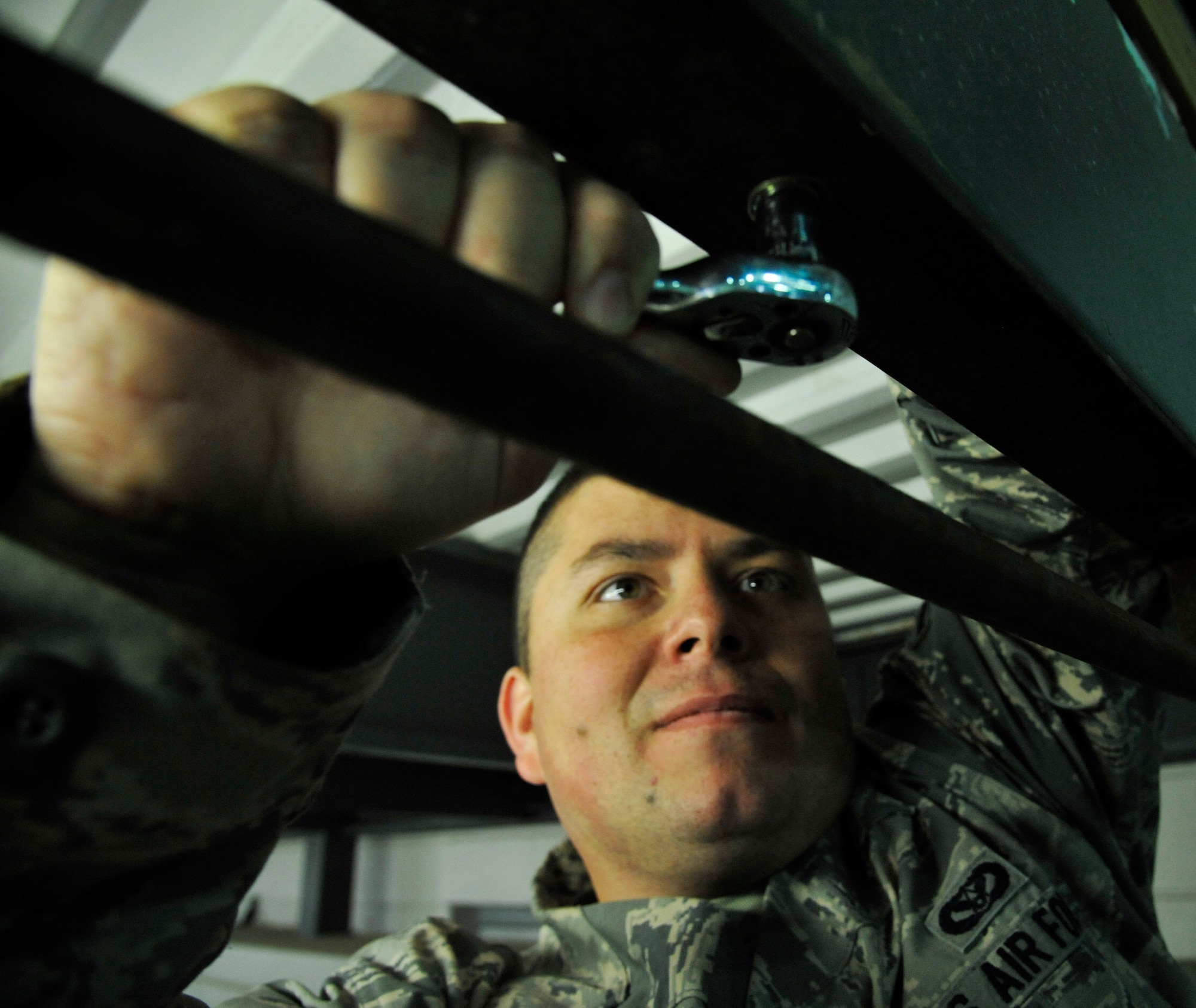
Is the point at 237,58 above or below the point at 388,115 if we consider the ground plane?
above

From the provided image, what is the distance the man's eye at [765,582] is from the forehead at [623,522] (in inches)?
2.3

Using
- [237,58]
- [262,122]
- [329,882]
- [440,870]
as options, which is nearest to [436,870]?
[440,870]

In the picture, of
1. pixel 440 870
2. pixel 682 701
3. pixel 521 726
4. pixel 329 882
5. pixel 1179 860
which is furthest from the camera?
pixel 440 870

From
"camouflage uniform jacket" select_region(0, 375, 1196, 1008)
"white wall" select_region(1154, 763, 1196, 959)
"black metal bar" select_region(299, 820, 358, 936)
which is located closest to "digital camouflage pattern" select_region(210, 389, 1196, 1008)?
"camouflage uniform jacket" select_region(0, 375, 1196, 1008)

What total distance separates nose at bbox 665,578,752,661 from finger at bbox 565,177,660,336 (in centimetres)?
66

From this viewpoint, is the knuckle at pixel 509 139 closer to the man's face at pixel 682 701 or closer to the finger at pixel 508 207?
the finger at pixel 508 207

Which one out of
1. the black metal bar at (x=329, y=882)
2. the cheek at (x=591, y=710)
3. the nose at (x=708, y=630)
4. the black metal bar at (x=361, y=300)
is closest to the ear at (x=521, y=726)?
the cheek at (x=591, y=710)

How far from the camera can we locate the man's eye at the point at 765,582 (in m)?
1.11

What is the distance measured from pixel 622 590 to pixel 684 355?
2.41ft

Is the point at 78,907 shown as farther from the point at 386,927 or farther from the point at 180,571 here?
the point at 386,927

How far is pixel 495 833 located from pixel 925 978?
4.15m

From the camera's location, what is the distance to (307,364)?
42 cm

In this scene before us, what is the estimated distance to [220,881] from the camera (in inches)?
17.3

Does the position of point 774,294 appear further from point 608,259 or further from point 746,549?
point 746,549
